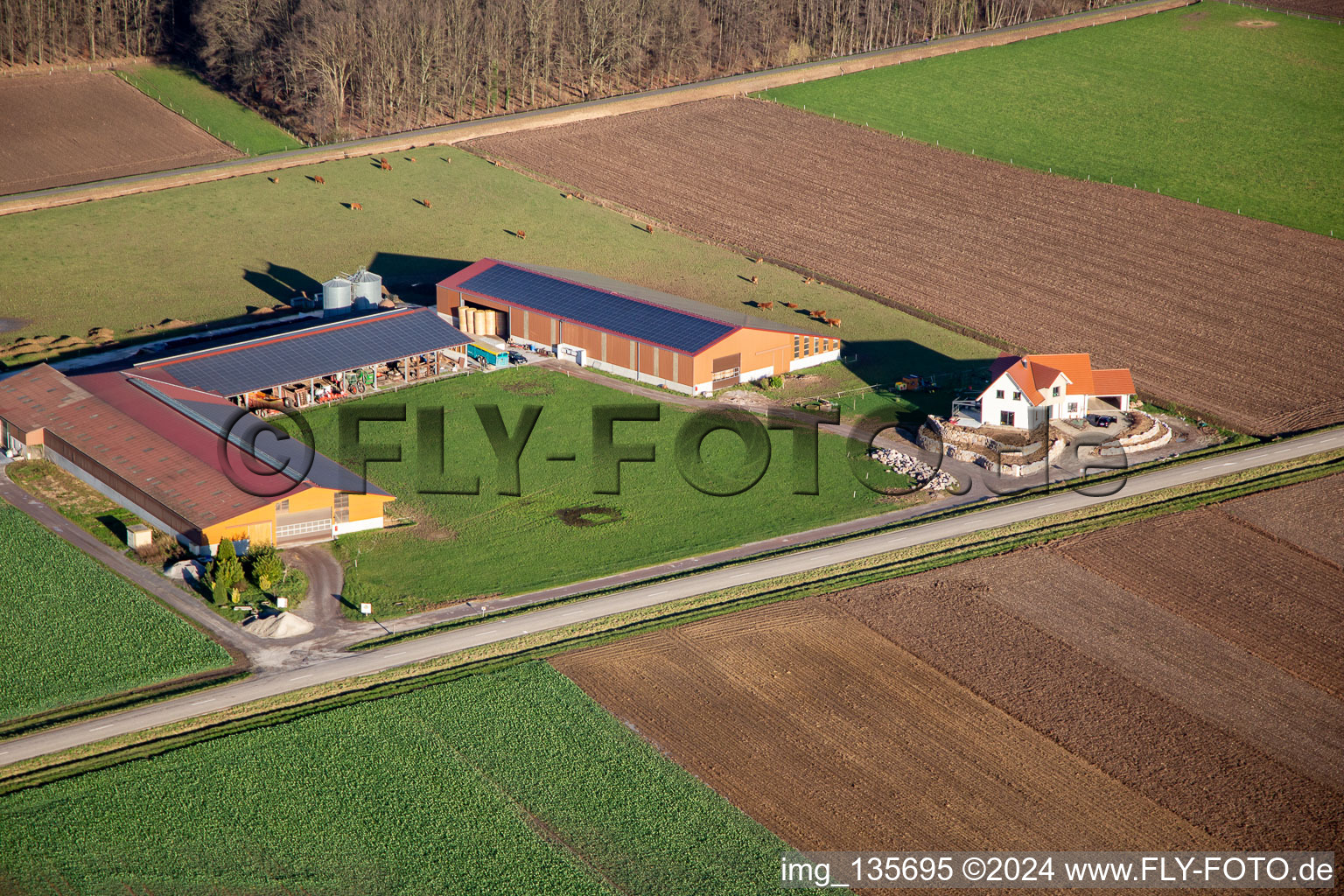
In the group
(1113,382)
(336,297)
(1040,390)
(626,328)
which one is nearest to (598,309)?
(626,328)

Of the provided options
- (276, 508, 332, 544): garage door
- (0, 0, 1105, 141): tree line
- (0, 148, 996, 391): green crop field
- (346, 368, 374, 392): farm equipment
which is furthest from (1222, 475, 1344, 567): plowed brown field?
(0, 0, 1105, 141): tree line

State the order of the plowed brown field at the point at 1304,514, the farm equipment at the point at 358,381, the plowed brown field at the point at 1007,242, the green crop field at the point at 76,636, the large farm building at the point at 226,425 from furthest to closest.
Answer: the plowed brown field at the point at 1007,242, the farm equipment at the point at 358,381, the plowed brown field at the point at 1304,514, the large farm building at the point at 226,425, the green crop field at the point at 76,636

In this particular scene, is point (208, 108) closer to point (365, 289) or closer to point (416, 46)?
point (416, 46)

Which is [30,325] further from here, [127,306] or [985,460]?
[985,460]

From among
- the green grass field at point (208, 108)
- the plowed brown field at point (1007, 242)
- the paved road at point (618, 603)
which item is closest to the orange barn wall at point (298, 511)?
the paved road at point (618, 603)

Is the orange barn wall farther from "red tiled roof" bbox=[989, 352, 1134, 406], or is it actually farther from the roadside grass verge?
"red tiled roof" bbox=[989, 352, 1134, 406]

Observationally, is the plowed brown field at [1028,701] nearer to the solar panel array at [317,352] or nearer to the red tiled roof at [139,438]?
the red tiled roof at [139,438]

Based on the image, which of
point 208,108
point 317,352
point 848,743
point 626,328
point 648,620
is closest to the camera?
point 848,743
